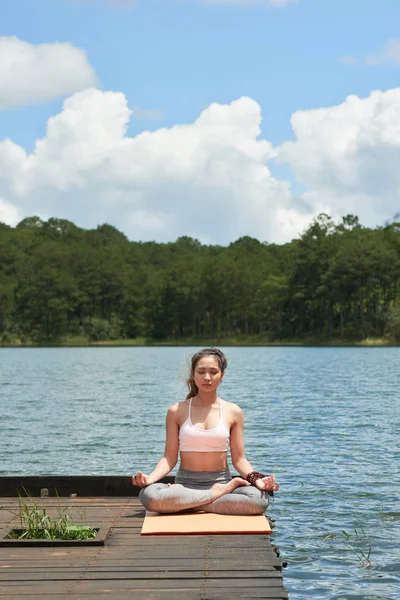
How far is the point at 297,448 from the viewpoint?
19.5 m

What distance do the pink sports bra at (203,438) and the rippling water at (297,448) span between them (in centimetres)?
59

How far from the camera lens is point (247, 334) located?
132 m

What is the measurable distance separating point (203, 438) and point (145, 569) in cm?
208

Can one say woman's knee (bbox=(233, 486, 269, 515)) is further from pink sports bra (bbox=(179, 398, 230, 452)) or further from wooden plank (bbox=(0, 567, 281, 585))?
wooden plank (bbox=(0, 567, 281, 585))

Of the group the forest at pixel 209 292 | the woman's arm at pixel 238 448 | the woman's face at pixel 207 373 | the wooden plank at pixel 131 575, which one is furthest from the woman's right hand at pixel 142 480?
the forest at pixel 209 292

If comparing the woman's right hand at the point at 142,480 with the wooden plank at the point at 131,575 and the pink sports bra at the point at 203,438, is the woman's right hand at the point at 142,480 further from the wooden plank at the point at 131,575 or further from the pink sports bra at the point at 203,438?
the wooden plank at the point at 131,575

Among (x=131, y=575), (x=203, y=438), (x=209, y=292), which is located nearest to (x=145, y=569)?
(x=131, y=575)

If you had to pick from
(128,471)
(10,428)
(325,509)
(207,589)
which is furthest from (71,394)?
(207,589)

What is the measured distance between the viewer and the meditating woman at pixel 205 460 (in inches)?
325

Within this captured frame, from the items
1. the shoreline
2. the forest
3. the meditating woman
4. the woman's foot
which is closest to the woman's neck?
the meditating woman

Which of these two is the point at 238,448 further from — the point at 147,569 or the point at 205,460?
the point at 147,569

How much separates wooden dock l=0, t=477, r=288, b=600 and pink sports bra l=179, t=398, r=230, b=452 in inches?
34.7

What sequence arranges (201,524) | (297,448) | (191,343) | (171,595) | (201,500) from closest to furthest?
(171,595) < (201,524) < (201,500) < (297,448) < (191,343)

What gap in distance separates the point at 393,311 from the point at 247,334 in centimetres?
2709
